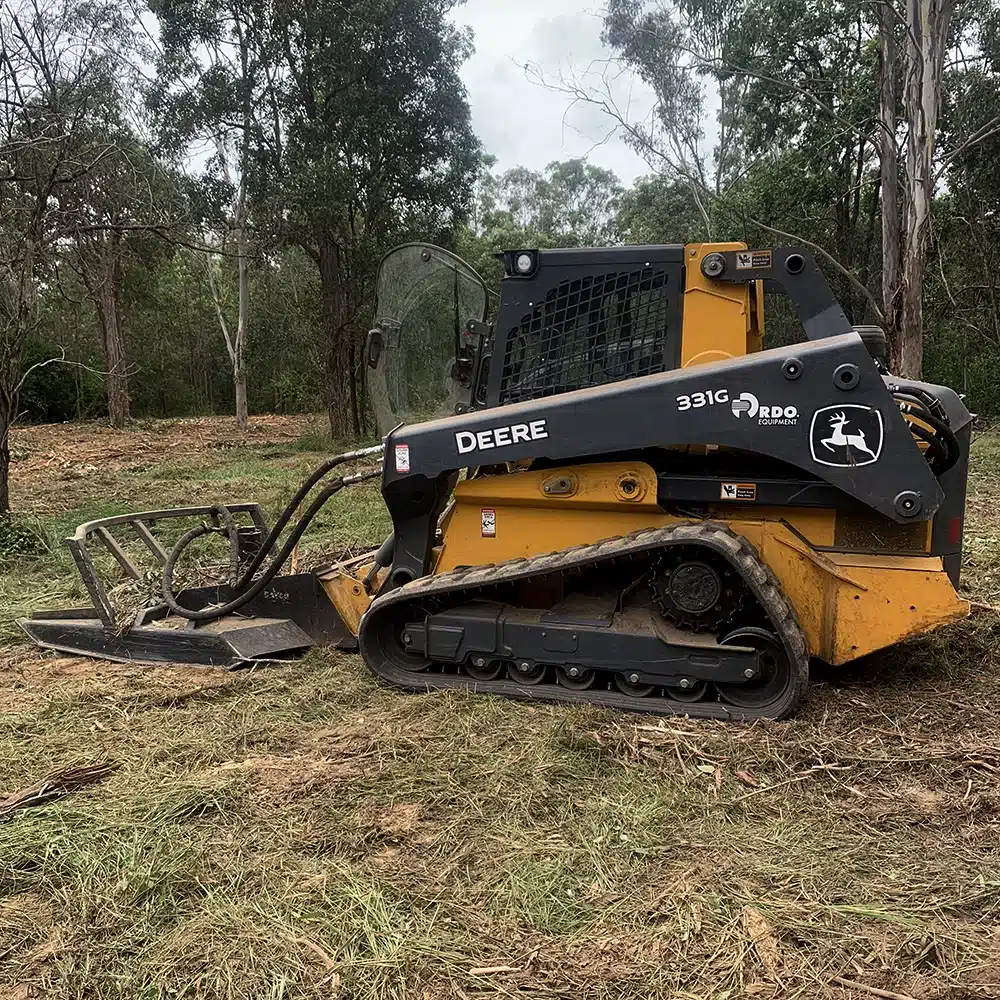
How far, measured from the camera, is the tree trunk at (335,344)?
19484 mm

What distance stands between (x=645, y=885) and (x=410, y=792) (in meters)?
0.98

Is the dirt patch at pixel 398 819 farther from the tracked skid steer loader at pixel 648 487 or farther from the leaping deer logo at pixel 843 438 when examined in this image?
the leaping deer logo at pixel 843 438

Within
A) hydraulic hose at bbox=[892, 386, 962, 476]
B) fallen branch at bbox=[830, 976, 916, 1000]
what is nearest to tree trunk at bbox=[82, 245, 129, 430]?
hydraulic hose at bbox=[892, 386, 962, 476]

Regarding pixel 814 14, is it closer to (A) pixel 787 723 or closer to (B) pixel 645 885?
(A) pixel 787 723

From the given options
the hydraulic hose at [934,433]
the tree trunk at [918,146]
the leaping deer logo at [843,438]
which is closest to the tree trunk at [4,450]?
the leaping deer logo at [843,438]

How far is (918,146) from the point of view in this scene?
34.6ft

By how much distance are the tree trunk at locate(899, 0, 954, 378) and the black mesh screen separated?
303 inches

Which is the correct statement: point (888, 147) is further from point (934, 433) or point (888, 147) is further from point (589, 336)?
point (589, 336)

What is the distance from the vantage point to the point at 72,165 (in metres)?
9.75

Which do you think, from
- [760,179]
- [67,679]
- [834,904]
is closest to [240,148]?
[760,179]

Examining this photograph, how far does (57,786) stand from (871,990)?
2.87m

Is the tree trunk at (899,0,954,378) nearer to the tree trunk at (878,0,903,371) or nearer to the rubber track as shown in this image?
the tree trunk at (878,0,903,371)

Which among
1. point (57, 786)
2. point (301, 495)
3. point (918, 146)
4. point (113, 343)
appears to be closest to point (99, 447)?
point (113, 343)

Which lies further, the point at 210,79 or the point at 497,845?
the point at 210,79
